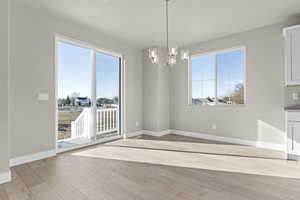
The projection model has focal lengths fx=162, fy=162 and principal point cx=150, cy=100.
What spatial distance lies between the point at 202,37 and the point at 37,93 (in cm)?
421

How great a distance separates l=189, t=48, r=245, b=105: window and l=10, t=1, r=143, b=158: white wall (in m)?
3.54

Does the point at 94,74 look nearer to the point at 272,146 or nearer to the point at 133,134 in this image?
the point at 133,134

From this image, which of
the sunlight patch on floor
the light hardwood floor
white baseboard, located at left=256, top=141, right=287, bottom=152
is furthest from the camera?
white baseboard, located at left=256, top=141, right=287, bottom=152

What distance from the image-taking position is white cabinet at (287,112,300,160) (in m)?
3.03

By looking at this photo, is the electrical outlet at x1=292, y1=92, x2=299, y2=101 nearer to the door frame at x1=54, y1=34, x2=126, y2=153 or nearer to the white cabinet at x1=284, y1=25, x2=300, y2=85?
the white cabinet at x1=284, y1=25, x2=300, y2=85

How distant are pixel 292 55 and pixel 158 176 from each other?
137 inches

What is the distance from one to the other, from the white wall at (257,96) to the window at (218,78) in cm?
18

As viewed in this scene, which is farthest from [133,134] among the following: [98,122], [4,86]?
[4,86]

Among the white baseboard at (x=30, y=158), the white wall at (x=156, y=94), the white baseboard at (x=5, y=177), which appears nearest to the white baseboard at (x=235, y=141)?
the white wall at (x=156, y=94)

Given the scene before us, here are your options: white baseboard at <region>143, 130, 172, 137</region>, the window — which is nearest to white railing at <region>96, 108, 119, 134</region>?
white baseboard at <region>143, 130, 172, 137</region>

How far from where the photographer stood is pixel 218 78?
4680 mm

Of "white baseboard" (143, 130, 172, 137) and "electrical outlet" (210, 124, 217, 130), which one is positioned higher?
"electrical outlet" (210, 124, 217, 130)

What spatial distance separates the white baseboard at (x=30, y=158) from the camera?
9.21 ft

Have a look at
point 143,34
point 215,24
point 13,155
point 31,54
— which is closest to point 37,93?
point 31,54
